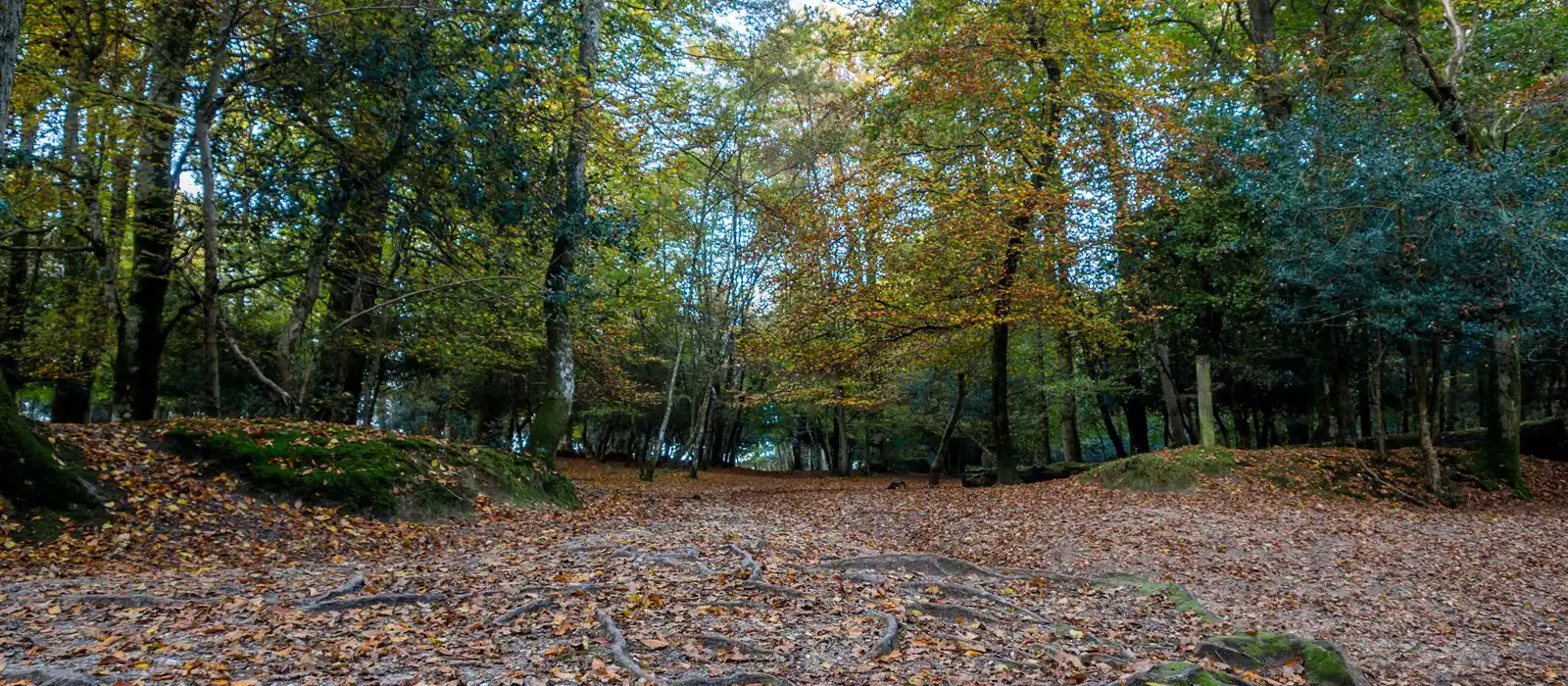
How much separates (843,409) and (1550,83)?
2026cm

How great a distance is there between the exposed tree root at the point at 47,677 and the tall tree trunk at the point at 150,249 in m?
7.03

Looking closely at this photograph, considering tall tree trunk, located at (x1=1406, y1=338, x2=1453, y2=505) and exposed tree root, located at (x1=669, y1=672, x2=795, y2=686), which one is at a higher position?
tall tree trunk, located at (x1=1406, y1=338, x2=1453, y2=505)

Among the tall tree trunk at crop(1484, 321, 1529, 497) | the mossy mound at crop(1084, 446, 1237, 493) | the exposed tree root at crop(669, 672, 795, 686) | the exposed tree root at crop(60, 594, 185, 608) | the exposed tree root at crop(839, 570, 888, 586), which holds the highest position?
the tall tree trunk at crop(1484, 321, 1529, 497)

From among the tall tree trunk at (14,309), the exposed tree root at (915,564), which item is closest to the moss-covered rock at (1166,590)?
the exposed tree root at (915,564)

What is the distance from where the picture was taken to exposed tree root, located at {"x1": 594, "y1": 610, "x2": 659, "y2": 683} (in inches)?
163

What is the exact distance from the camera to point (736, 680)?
4.17 m

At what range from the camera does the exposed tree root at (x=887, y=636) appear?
4853 mm

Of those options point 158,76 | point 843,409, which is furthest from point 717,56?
point 843,409

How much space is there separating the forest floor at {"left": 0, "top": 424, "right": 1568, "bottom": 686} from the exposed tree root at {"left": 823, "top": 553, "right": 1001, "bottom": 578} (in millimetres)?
→ 32

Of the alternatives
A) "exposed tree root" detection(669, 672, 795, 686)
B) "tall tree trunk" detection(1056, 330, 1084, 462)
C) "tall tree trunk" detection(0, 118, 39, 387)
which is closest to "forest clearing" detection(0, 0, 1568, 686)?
"exposed tree root" detection(669, 672, 795, 686)

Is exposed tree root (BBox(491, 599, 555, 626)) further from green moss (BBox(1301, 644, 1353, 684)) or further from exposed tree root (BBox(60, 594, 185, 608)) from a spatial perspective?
green moss (BBox(1301, 644, 1353, 684))

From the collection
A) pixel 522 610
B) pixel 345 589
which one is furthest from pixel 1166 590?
pixel 345 589

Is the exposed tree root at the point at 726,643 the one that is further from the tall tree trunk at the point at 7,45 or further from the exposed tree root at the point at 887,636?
the tall tree trunk at the point at 7,45

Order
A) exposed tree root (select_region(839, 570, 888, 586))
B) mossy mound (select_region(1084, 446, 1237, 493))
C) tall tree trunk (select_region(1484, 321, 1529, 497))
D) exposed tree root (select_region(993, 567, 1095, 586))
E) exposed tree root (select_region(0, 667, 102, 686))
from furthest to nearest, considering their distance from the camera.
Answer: mossy mound (select_region(1084, 446, 1237, 493)), tall tree trunk (select_region(1484, 321, 1529, 497)), exposed tree root (select_region(993, 567, 1095, 586)), exposed tree root (select_region(839, 570, 888, 586)), exposed tree root (select_region(0, 667, 102, 686))
